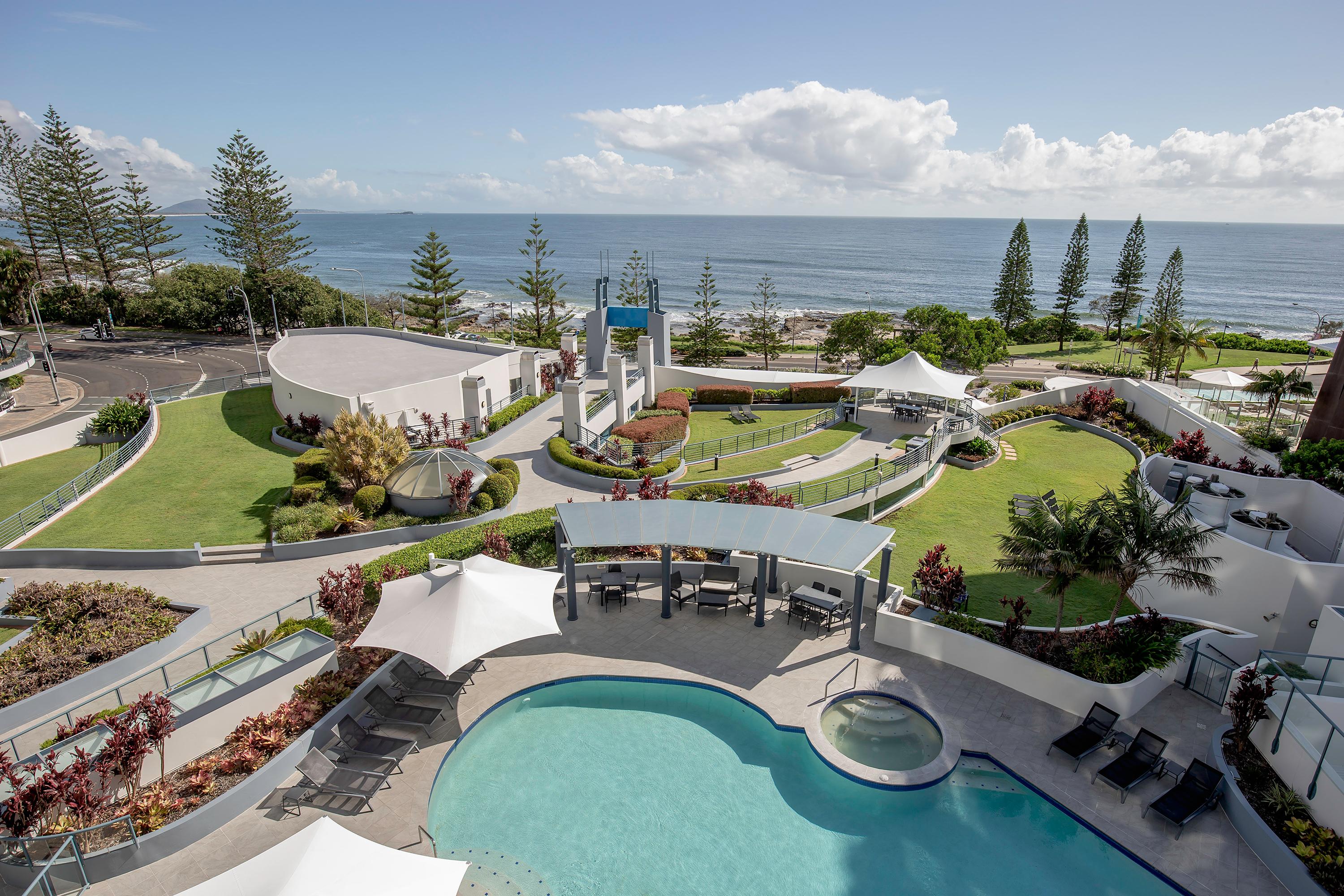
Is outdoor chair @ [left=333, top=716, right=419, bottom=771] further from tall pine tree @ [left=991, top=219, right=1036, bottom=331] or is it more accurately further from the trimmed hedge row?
tall pine tree @ [left=991, top=219, right=1036, bottom=331]

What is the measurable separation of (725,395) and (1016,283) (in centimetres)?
4582

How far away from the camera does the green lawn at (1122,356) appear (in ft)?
158

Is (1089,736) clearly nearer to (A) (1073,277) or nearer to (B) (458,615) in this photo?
(B) (458,615)

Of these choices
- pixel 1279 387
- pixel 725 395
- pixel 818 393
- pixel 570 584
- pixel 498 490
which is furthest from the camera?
pixel 725 395

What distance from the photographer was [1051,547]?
1263 cm

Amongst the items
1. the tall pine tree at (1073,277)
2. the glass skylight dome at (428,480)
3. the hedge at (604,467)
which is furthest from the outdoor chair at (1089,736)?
the tall pine tree at (1073,277)

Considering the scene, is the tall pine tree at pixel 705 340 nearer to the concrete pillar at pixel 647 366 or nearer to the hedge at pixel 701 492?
the concrete pillar at pixel 647 366

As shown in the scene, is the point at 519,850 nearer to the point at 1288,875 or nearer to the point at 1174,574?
the point at 1288,875

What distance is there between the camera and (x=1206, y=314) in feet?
321

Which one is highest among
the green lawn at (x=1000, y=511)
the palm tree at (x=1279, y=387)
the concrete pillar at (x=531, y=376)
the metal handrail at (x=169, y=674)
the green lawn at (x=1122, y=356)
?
the palm tree at (x=1279, y=387)

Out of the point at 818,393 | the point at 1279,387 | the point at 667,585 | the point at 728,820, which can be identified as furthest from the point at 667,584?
the point at 1279,387

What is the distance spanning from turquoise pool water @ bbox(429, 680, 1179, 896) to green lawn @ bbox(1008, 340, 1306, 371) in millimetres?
42859

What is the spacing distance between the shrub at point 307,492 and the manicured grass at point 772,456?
34.7 ft

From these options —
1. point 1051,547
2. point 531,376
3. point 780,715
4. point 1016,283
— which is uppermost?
point 1016,283
